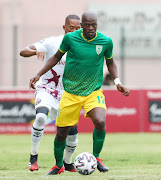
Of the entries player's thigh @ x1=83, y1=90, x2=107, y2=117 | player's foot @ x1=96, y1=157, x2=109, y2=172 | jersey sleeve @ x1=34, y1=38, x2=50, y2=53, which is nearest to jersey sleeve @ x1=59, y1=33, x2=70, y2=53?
player's thigh @ x1=83, y1=90, x2=107, y2=117

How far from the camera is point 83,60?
719cm

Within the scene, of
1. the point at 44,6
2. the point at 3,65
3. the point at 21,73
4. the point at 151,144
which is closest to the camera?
the point at 151,144

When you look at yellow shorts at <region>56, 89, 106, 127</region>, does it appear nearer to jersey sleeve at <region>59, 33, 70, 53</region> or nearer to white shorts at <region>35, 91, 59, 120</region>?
jersey sleeve at <region>59, 33, 70, 53</region>

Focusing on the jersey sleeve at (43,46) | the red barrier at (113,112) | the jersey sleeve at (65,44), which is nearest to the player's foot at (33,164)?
the jersey sleeve at (43,46)

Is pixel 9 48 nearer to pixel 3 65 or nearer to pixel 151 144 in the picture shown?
pixel 3 65

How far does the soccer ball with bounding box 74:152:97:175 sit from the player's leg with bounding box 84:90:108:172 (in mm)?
311

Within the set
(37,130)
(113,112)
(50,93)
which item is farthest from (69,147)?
(113,112)

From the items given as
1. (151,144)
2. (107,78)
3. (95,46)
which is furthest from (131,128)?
(95,46)

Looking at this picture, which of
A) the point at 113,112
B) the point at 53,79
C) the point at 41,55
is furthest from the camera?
the point at 113,112

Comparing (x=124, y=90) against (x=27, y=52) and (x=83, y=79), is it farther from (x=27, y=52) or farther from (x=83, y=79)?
(x=27, y=52)

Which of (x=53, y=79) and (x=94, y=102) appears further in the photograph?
(x=53, y=79)

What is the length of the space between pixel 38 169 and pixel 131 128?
8.95 meters

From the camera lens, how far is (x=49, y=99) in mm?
8094

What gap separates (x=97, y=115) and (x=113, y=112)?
958cm
